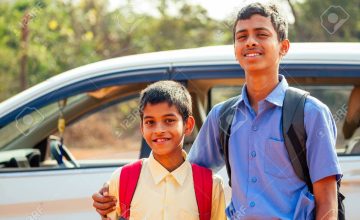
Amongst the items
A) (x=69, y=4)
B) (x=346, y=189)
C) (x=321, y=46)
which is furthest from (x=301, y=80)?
(x=69, y=4)

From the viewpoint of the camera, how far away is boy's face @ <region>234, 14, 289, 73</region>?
2.21 metres

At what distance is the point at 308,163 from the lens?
2.09m

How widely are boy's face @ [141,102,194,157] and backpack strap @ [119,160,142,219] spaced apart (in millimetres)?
119

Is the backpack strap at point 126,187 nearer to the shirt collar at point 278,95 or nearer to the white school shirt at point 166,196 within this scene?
the white school shirt at point 166,196

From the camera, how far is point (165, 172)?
7.97ft

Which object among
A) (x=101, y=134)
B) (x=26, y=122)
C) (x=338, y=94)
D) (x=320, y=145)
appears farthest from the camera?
(x=101, y=134)

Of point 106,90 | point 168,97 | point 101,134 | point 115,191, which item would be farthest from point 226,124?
point 101,134

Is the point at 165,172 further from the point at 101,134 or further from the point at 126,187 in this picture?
the point at 101,134

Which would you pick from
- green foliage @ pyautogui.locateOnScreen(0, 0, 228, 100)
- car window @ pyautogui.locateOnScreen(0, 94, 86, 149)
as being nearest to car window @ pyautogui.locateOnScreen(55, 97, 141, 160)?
green foliage @ pyautogui.locateOnScreen(0, 0, 228, 100)

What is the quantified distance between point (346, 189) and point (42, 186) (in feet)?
5.16

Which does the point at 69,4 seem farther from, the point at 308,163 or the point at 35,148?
the point at 308,163

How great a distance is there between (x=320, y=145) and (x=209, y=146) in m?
0.49

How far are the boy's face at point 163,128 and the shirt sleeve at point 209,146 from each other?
75mm

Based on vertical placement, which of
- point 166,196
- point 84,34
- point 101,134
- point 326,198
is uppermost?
point 84,34
